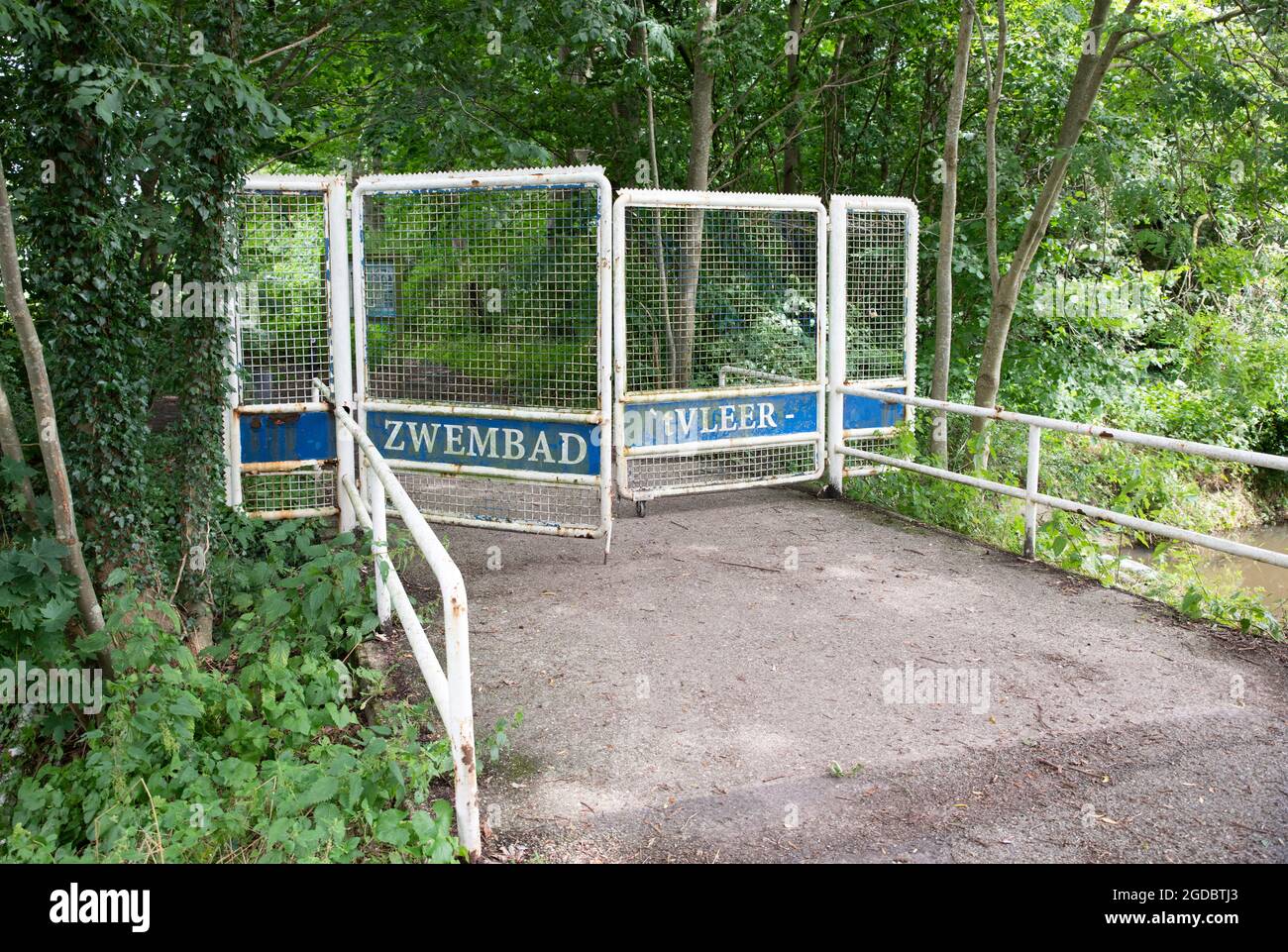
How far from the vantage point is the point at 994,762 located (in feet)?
16.1

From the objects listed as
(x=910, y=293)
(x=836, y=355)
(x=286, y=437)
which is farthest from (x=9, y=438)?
(x=910, y=293)

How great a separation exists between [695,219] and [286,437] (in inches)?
170

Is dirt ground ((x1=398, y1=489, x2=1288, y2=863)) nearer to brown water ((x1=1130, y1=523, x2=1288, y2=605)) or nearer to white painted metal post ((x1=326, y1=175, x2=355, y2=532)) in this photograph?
white painted metal post ((x1=326, y1=175, x2=355, y2=532))

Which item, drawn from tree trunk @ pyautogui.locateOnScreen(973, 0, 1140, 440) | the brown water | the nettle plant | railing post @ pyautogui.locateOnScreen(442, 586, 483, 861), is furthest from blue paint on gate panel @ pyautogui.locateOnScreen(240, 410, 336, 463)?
the brown water

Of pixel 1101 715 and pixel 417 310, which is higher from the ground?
pixel 417 310

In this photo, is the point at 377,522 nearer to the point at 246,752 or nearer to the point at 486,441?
the point at 246,752

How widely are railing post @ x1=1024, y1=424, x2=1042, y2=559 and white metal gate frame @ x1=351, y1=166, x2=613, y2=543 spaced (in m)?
3.05

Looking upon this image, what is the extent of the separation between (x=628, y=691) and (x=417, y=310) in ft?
12.6

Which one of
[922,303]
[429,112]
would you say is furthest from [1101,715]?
[922,303]

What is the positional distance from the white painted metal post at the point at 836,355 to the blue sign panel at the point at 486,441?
3117 mm

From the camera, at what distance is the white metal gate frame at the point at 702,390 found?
328 inches

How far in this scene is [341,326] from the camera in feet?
28.0

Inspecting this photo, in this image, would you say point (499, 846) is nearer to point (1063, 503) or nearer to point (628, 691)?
point (628, 691)
